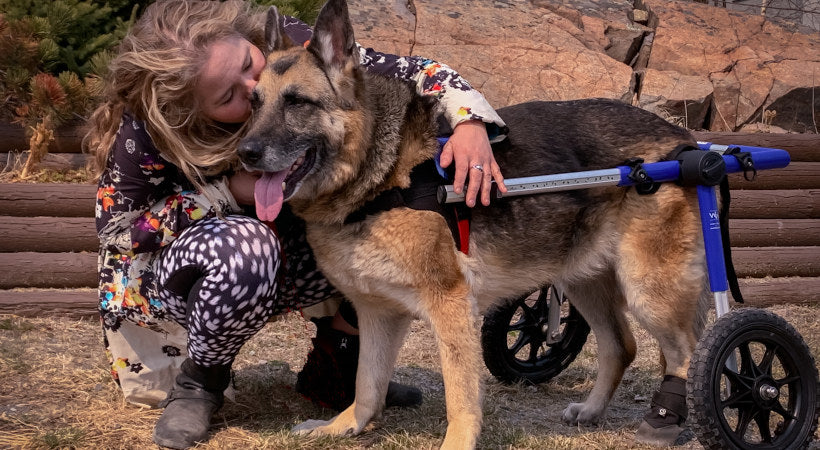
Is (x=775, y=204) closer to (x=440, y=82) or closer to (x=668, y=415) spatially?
(x=668, y=415)

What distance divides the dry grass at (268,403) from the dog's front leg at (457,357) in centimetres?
27

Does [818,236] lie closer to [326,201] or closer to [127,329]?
[326,201]

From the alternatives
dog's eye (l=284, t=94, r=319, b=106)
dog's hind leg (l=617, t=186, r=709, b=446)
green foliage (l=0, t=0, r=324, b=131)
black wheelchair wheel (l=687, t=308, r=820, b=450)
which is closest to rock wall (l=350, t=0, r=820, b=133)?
green foliage (l=0, t=0, r=324, b=131)

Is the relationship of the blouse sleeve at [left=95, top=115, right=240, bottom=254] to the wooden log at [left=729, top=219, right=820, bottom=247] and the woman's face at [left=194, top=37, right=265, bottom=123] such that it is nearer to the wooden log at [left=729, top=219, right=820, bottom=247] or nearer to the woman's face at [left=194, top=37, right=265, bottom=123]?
the woman's face at [left=194, top=37, right=265, bottom=123]

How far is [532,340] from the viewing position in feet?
14.1

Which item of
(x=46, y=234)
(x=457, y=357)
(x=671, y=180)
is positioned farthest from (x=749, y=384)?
(x=46, y=234)

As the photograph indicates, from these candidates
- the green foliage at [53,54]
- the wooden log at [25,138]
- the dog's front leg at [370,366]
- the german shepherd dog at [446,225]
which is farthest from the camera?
the wooden log at [25,138]

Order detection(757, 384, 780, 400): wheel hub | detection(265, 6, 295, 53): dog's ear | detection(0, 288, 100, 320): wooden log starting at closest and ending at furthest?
detection(757, 384, 780, 400): wheel hub, detection(265, 6, 295, 53): dog's ear, detection(0, 288, 100, 320): wooden log

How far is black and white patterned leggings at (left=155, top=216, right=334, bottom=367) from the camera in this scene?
3.02 m

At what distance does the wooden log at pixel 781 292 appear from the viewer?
5926 mm

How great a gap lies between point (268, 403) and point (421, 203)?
4.67ft

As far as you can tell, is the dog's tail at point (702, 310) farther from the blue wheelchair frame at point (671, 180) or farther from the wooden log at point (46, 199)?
the wooden log at point (46, 199)

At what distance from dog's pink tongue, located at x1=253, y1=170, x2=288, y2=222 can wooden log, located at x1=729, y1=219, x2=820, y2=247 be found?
4.64 m

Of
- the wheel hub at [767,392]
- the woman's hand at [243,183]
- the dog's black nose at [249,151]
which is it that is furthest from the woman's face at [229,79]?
the wheel hub at [767,392]
